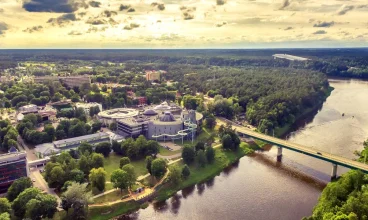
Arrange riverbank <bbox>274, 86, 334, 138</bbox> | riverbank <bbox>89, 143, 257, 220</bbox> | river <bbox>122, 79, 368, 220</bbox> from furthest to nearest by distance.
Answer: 1. riverbank <bbox>274, 86, 334, 138</bbox>
2. river <bbox>122, 79, 368, 220</bbox>
3. riverbank <bbox>89, 143, 257, 220</bbox>

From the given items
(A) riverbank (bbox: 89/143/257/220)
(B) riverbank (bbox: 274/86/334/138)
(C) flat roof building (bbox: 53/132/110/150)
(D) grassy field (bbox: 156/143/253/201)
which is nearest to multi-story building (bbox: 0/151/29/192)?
(C) flat roof building (bbox: 53/132/110/150)

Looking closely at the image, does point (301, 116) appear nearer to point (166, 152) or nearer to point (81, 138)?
point (166, 152)

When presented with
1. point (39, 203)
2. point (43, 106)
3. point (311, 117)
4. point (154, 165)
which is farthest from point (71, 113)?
point (311, 117)

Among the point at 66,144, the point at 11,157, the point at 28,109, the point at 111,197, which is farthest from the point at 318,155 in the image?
the point at 28,109

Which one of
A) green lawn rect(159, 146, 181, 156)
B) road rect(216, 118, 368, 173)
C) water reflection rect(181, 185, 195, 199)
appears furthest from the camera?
green lawn rect(159, 146, 181, 156)

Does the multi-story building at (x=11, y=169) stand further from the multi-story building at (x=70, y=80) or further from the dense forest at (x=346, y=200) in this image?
the multi-story building at (x=70, y=80)

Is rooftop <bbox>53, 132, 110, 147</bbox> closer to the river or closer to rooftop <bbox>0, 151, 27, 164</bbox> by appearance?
rooftop <bbox>0, 151, 27, 164</bbox>
